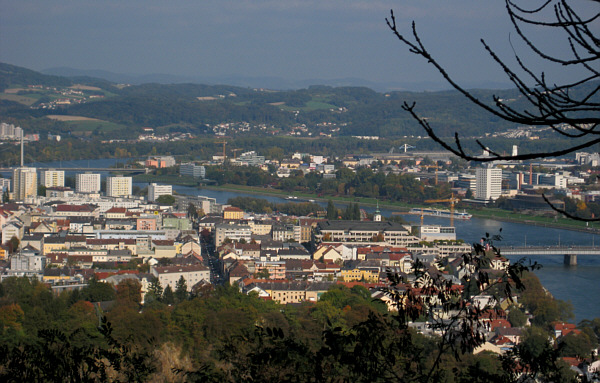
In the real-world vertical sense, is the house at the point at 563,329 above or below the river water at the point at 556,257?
below

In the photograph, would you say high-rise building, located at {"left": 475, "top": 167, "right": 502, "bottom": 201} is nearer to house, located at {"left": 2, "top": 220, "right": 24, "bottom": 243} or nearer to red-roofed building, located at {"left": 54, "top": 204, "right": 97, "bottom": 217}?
red-roofed building, located at {"left": 54, "top": 204, "right": 97, "bottom": 217}

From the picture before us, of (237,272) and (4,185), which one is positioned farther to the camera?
(4,185)

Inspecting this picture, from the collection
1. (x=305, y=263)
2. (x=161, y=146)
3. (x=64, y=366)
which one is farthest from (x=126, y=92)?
(x=64, y=366)

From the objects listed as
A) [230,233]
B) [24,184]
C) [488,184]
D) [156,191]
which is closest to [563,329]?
[230,233]

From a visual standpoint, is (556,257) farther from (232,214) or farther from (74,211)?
(74,211)

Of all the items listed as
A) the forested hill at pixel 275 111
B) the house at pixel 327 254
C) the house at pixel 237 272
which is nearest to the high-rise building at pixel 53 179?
the house at pixel 327 254

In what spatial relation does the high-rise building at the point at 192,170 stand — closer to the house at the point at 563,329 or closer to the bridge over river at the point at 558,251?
the bridge over river at the point at 558,251

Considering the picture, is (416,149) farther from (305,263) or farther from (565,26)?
(565,26)
